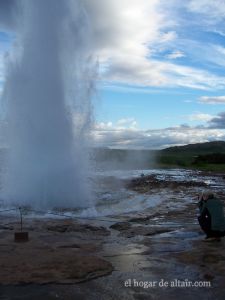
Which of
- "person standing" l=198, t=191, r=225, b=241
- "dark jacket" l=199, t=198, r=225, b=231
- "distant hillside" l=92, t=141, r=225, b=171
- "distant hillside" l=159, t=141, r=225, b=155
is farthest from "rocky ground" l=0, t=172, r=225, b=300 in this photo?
"distant hillside" l=159, t=141, r=225, b=155

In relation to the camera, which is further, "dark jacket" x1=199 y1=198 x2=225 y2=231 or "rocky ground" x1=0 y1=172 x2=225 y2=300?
"dark jacket" x1=199 y1=198 x2=225 y2=231

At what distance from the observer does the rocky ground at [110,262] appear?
554 cm

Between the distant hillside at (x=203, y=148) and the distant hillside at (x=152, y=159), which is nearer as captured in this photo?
the distant hillside at (x=152, y=159)

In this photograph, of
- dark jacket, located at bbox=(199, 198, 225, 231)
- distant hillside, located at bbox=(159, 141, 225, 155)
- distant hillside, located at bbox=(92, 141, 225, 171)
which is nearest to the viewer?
dark jacket, located at bbox=(199, 198, 225, 231)

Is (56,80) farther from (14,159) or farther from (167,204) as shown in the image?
(167,204)

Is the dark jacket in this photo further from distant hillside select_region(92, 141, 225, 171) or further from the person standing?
distant hillside select_region(92, 141, 225, 171)

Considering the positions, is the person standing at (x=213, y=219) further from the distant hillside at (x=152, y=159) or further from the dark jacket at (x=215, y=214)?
the distant hillside at (x=152, y=159)

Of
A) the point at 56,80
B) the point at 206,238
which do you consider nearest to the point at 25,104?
the point at 56,80

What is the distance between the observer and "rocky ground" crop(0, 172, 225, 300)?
5.54 m

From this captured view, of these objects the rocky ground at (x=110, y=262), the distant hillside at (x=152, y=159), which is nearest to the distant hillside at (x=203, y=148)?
the distant hillside at (x=152, y=159)

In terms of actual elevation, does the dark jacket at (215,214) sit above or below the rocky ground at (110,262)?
above

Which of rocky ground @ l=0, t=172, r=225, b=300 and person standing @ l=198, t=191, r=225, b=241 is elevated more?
person standing @ l=198, t=191, r=225, b=241

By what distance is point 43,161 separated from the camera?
51.4 feet

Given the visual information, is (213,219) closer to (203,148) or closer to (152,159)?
(152,159)
